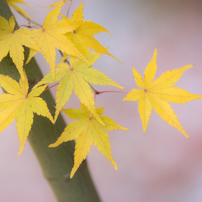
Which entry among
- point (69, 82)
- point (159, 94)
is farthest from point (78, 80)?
point (159, 94)

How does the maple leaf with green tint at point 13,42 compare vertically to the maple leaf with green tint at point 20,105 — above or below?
above

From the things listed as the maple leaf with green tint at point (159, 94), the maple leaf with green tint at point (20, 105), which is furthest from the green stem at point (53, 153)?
the maple leaf with green tint at point (159, 94)

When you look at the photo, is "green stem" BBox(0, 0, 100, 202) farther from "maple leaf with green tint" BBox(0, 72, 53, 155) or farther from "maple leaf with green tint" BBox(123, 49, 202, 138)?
"maple leaf with green tint" BBox(123, 49, 202, 138)

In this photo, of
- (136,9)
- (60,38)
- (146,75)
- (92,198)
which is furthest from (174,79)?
(136,9)

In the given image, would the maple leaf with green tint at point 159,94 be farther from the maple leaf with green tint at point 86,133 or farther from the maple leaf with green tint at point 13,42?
the maple leaf with green tint at point 13,42

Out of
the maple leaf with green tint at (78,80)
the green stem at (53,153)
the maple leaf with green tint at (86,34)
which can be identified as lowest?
the green stem at (53,153)

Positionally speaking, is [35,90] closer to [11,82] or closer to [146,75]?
[11,82]

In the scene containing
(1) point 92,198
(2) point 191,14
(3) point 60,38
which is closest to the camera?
(3) point 60,38
